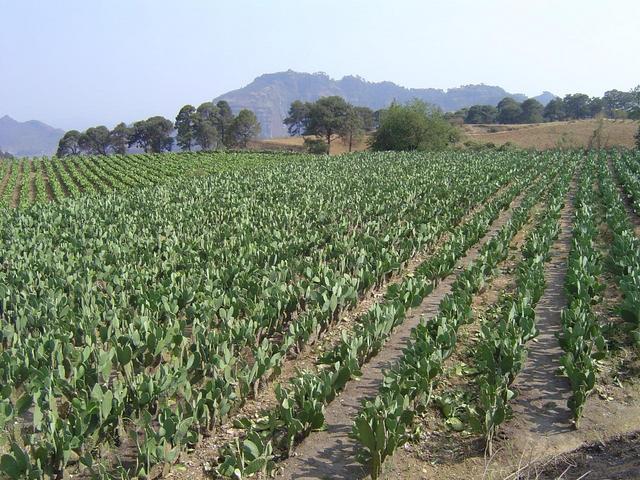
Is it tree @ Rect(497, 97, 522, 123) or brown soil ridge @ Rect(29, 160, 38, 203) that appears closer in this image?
brown soil ridge @ Rect(29, 160, 38, 203)

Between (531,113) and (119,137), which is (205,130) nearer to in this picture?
(119,137)

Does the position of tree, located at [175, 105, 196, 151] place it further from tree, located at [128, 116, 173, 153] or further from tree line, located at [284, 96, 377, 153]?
tree line, located at [284, 96, 377, 153]

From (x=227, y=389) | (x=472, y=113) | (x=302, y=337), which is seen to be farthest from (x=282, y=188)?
(x=472, y=113)

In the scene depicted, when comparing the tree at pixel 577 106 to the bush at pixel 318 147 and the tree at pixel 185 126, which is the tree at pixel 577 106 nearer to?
the bush at pixel 318 147

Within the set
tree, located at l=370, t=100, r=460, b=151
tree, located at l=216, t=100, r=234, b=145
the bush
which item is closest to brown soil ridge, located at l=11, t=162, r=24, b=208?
tree, located at l=370, t=100, r=460, b=151

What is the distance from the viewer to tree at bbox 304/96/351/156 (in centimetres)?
7306

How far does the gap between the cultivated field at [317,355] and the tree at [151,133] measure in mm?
87110

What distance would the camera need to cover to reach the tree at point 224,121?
87.9 meters

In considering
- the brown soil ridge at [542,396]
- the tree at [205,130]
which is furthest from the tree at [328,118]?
the brown soil ridge at [542,396]

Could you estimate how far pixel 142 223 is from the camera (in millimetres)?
15086

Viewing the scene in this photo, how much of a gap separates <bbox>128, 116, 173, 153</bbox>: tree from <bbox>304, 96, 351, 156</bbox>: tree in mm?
33438

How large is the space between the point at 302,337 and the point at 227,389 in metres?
1.88

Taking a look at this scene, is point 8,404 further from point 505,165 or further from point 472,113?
point 472,113

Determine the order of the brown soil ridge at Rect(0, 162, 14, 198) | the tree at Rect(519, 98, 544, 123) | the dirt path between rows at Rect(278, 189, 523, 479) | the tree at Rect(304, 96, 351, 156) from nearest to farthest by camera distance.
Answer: the dirt path between rows at Rect(278, 189, 523, 479) → the brown soil ridge at Rect(0, 162, 14, 198) → the tree at Rect(304, 96, 351, 156) → the tree at Rect(519, 98, 544, 123)
